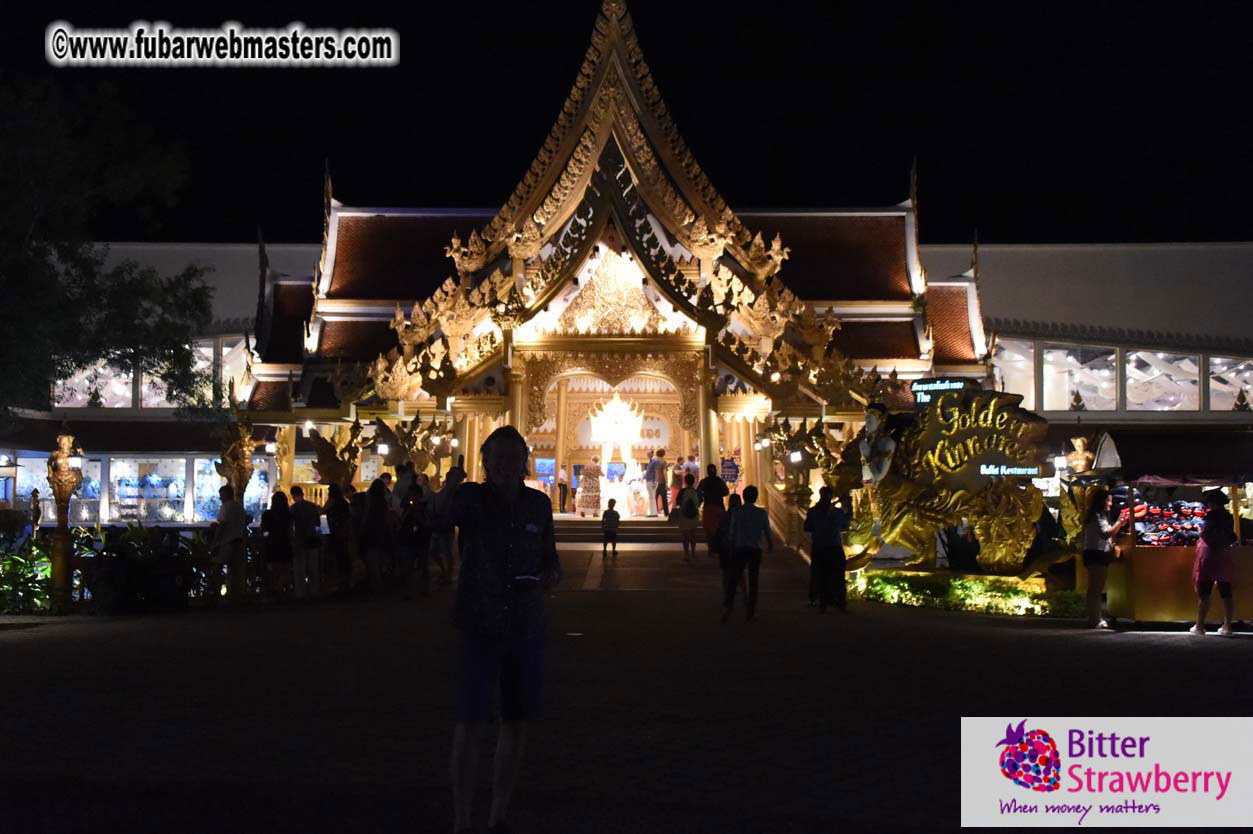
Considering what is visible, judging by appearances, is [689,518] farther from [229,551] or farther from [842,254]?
[842,254]

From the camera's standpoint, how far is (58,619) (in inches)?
607

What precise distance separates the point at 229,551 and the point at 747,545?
21.1ft

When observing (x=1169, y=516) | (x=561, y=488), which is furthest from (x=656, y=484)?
(x=1169, y=516)

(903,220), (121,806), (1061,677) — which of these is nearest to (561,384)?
(903,220)

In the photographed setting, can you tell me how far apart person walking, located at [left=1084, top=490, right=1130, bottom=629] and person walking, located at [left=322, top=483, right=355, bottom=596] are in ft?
30.2

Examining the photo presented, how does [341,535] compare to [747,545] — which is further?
[341,535]

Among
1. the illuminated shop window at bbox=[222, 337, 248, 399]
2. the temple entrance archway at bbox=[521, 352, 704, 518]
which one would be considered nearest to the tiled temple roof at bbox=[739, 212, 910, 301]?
the temple entrance archway at bbox=[521, 352, 704, 518]

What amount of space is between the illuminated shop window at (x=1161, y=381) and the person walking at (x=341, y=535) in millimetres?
23573

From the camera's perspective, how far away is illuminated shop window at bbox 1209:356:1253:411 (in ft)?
117

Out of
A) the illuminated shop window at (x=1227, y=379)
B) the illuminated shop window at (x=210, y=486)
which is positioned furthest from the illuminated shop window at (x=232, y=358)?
the illuminated shop window at (x=1227, y=379)

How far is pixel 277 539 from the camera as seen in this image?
666 inches

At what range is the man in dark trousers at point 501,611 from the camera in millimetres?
5516


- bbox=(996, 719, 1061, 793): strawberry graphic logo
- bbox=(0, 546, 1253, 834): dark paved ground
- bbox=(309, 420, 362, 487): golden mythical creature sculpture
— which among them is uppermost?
bbox=(309, 420, 362, 487): golden mythical creature sculpture

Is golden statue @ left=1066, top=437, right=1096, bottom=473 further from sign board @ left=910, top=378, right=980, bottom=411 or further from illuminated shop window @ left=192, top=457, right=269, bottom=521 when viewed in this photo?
illuminated shop window @ left=192, top=457, right=269, bottom=521
